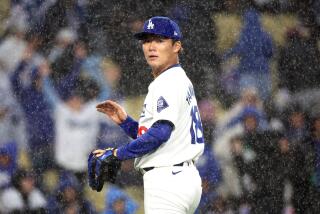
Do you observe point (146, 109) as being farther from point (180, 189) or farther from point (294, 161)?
point (294, 161)

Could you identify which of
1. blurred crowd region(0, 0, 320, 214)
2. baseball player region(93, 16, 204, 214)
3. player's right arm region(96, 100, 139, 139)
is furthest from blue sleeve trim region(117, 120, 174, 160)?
blurred crowd region(0, 0, 320, 214)

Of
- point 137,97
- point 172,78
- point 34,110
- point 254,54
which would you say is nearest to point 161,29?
point 172,78

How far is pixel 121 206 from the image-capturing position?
6371mm

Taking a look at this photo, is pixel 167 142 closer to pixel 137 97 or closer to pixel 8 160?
pixel 137 97

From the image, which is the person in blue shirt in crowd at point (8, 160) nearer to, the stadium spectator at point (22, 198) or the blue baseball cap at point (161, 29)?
the stadium spectator at point (22, 198)

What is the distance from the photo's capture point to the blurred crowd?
20.8 ft

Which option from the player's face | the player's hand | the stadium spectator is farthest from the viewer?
the stadium spectator

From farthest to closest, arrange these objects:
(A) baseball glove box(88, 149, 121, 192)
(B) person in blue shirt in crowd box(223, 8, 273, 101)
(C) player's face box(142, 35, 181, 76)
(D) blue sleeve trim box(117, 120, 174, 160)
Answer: (B) person in blue shirt in crowd box(223, 8, 273, 101) < (C) player's face box(142, 35, 181, 76) < (A) baseball glove box(88, 149, 121, 192) < (D) blue sleeve trim box(117, 120, 174, 160)

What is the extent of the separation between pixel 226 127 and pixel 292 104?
2.26 ft

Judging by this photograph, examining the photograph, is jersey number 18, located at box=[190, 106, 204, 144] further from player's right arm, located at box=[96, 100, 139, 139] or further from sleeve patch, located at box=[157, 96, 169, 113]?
player's right arm, located at box=[96, 100, 139, 139]

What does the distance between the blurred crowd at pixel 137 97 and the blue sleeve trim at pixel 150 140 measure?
9.43ft

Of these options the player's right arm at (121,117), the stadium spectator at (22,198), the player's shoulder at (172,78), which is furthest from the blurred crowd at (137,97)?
Answer: the player's shoulder at (172,78)

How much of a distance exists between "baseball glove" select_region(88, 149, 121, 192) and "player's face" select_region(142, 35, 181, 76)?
54 cm

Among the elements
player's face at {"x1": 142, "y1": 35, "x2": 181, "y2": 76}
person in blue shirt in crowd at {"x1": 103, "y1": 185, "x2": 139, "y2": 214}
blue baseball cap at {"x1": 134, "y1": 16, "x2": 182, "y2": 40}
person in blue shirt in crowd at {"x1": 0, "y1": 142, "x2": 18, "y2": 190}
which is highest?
blue baseball cap at {"x1": 134, "y1": 16, "x2": 182, "y2": 40}
